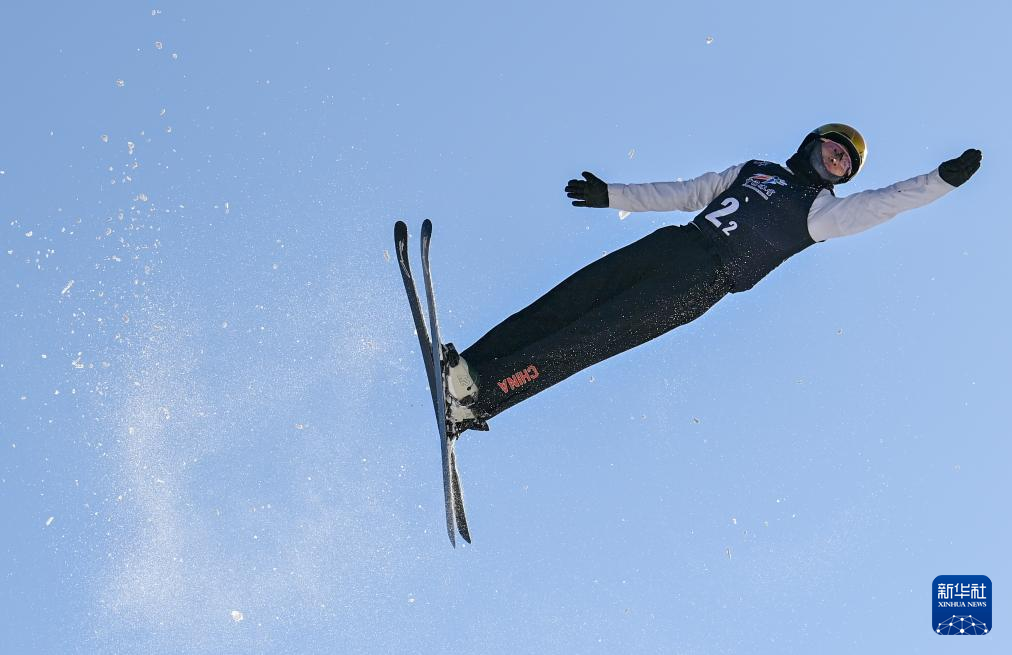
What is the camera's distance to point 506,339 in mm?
8086

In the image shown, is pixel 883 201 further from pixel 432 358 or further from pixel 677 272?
pixel 432 358

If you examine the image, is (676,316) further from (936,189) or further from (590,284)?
(936,189)

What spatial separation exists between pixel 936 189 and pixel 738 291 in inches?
54.1

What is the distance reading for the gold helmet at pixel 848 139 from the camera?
848 centimetres

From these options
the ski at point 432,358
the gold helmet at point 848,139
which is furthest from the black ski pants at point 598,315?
the gold helmet at point 848,139

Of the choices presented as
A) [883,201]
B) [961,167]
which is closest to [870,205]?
[883,201]

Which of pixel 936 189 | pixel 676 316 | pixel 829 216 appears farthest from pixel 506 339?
pixel 936 189

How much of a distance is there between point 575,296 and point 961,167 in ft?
8.13

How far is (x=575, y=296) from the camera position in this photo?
8.19 metres

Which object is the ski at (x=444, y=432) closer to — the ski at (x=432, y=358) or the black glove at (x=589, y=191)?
the ski at (x=432, y=358)

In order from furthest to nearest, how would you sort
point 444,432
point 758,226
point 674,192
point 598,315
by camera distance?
1. point 674,192
2. point 758,226
3. point 598,315
4. point 444,432

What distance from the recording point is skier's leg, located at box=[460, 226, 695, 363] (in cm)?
807

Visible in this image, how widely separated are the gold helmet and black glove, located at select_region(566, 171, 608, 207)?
1.44m

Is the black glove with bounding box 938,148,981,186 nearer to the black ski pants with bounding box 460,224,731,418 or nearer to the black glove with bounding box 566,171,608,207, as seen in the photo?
the black ski pants with bounding box 460,224,731,418
